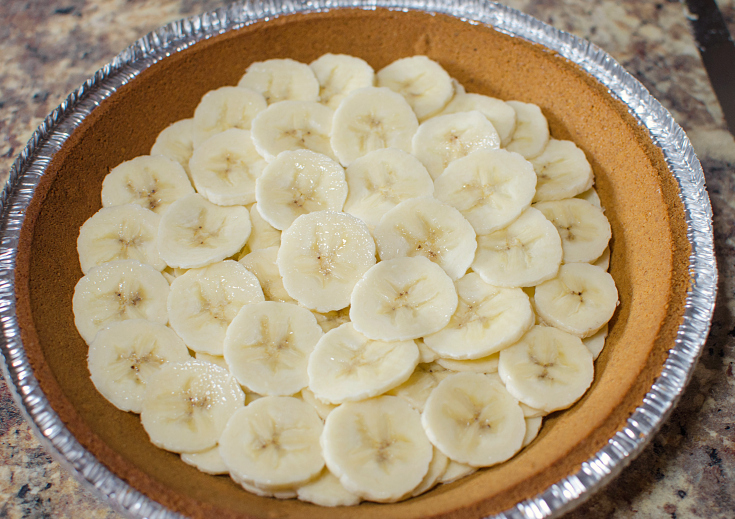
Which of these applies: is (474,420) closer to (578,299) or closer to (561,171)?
(578,299)

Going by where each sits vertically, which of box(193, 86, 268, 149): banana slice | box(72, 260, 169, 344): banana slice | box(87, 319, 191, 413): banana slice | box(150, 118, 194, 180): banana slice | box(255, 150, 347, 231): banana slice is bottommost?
box(87, 319, 191, 413): banana slice

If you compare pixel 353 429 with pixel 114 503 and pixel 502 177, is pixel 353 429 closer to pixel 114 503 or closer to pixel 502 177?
pixel 114 503

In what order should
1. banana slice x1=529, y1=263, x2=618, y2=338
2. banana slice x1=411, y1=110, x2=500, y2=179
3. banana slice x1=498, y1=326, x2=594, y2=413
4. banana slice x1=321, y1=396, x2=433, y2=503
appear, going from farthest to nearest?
banana slice x1=411, y1=110, x2=500, y2=179, banana slice x1=529, y1=263, x2=618, y2=338, banana slice x1=498, y1=326, x2=594, y2=413, banana slice x1=321, y1=396, x2=433, y2=503

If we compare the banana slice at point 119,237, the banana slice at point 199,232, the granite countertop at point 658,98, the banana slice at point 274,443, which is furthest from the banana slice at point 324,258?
the granite countertop at point 658,98

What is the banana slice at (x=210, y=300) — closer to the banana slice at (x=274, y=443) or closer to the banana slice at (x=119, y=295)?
the banana slice at (x=119, y=295)

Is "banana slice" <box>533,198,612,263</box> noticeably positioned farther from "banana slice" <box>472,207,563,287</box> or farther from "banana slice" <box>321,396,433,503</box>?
"banana slice" <box>321,396,433,503</box>

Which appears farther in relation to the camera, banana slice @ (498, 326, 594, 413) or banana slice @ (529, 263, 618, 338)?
banana slice @ (529, 263, 618, 338)

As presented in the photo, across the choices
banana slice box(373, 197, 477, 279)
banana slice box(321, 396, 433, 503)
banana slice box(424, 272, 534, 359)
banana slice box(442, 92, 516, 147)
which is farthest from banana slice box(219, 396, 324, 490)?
banana slice box(442, 92, 516, 147)
